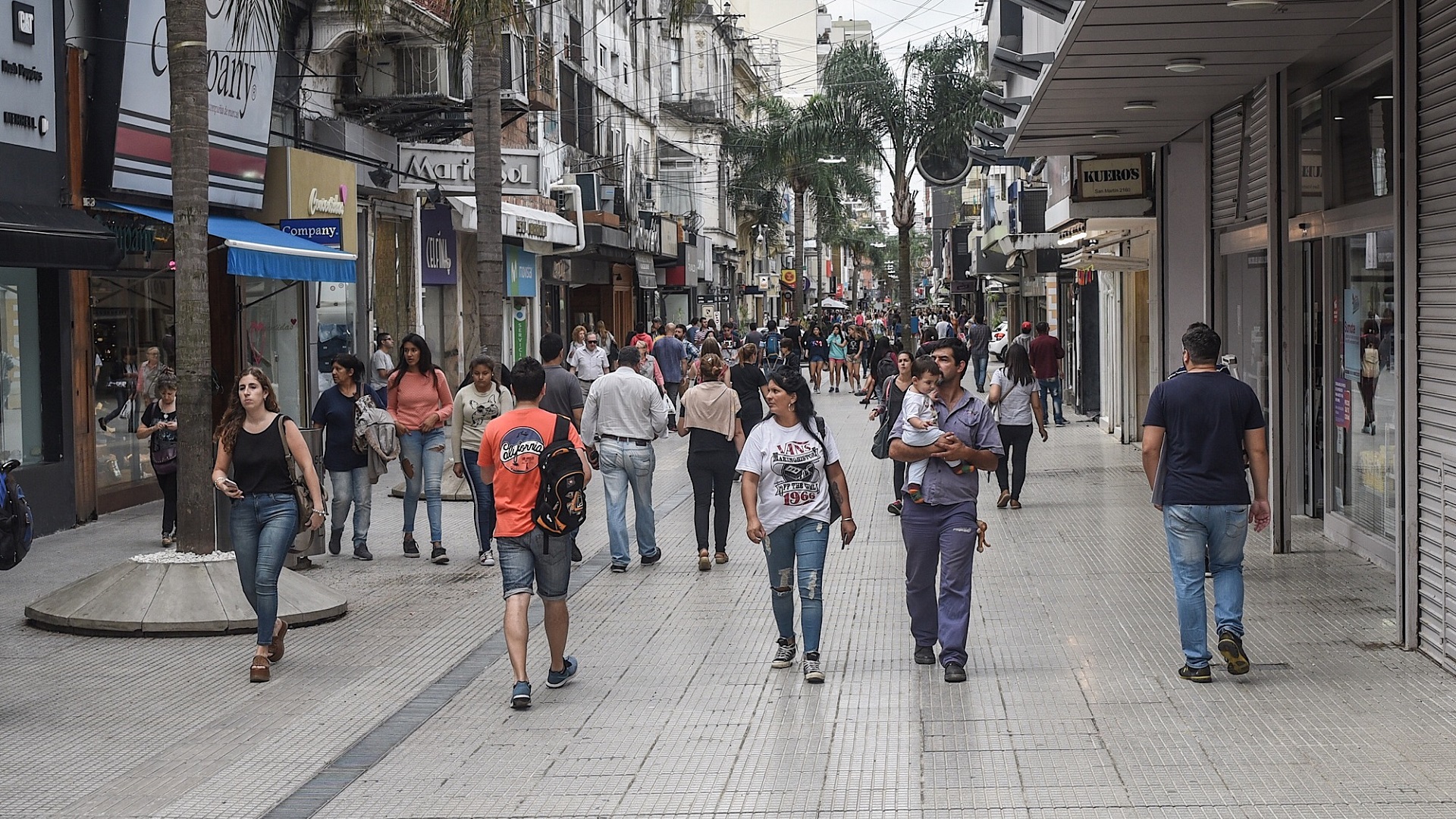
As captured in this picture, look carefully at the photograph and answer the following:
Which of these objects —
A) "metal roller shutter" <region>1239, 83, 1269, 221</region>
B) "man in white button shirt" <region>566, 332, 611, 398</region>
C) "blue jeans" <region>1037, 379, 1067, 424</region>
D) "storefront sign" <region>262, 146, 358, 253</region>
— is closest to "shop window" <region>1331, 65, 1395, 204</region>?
"metal roller shutter" <region>1239, 83, 1269, 221</region>

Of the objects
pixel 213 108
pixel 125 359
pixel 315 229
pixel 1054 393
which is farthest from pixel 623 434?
pixel 1054 393

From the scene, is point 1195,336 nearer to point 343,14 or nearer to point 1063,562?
point 1063,562

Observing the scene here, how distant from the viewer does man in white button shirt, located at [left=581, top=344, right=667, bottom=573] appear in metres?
11.7

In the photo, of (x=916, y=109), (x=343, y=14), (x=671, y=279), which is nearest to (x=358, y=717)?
(x=343, y=14)

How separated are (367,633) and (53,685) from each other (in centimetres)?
190

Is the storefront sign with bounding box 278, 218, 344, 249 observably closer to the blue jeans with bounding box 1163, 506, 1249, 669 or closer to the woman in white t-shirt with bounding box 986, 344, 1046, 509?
the woman in white t-shirt with bounding box 986, 344, 1046, 509

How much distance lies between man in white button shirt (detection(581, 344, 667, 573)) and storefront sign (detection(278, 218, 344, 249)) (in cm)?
741

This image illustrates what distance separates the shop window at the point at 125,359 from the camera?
49.4ft

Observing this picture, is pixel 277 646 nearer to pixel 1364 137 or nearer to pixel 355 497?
pixel 355 497

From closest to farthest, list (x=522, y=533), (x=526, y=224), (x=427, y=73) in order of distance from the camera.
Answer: (x=522, y=533), (x=427, y=73), (x=526, y=224)

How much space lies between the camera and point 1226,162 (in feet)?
44.6

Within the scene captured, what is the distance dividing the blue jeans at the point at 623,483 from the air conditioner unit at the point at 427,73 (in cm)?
1012

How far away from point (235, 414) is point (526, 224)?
→ 1935 centimetres

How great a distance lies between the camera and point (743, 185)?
209 ft
